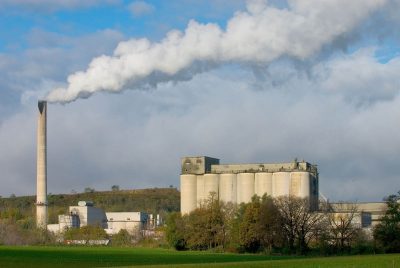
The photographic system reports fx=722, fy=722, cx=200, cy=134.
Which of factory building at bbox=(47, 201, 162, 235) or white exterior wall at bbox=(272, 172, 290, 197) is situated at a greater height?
white exterior wall at bbox=(272, 172, 290, 197)

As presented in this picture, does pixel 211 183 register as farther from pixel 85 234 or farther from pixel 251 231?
pixel 251 231

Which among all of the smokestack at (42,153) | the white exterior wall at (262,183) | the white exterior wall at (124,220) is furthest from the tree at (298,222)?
the white exterior wall at (124,220)

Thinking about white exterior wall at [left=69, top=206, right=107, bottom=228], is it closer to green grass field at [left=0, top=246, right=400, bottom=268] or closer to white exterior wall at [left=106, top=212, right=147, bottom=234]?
white exterior wall at [left=106, top=212, right=147, bottom=234]

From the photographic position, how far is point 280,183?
130625mm

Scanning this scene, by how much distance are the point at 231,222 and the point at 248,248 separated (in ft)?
16.8

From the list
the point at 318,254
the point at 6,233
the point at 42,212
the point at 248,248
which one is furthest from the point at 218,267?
the point at 6,233

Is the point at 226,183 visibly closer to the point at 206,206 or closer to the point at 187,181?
the point at 187,181

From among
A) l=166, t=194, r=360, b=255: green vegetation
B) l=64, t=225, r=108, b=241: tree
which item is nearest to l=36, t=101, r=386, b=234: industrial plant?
l=64, t=225, r=108, b=241: tree

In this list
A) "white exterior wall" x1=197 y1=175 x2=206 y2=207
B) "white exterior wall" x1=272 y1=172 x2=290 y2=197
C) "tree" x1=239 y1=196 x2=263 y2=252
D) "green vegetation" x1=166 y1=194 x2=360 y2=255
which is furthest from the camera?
"white exterior wall" x1=197 y1=175 x2=206 y2=207

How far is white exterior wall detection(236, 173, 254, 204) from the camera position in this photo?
439 feet

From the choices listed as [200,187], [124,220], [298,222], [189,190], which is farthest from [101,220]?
[298,222]

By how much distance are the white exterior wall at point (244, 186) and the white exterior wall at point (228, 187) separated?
2.89ft

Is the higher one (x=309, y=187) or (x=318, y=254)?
(x=309, y=187)

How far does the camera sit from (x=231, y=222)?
4070 inches
